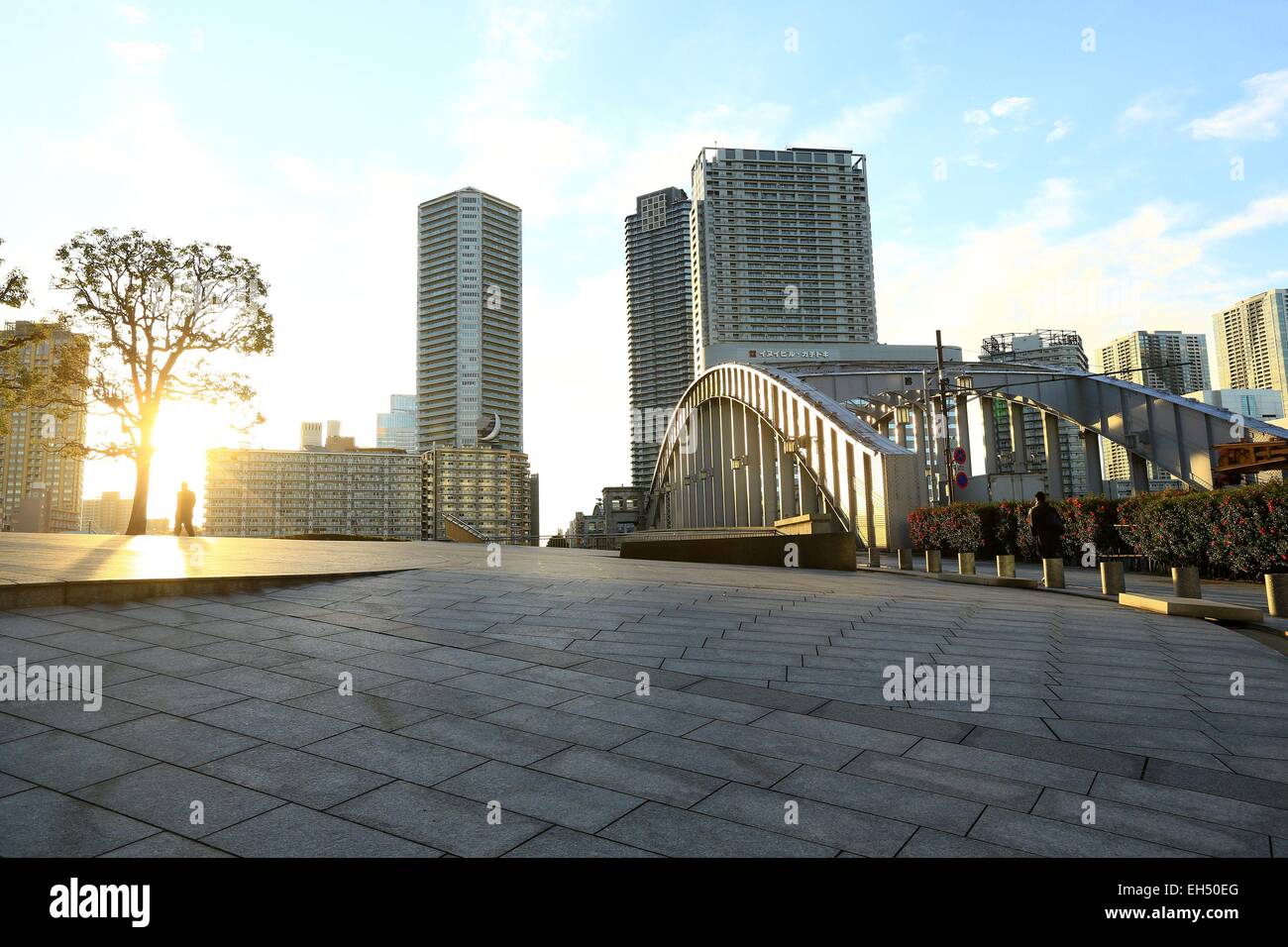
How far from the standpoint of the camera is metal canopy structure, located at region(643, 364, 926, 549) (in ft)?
80.9

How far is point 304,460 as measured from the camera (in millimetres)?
148250

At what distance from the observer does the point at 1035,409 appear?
39.8 m

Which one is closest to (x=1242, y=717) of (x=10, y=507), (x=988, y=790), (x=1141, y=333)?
(x=988, y=790)

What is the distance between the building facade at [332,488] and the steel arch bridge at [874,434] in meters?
108

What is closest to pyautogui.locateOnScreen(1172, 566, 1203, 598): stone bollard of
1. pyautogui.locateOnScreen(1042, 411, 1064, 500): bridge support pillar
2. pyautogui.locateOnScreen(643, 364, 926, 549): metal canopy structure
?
pyautogui.locateOnScreen(643, 364, 926, 549): metal canopy structure

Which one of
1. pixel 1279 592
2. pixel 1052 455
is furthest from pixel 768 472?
pixel 1279 592

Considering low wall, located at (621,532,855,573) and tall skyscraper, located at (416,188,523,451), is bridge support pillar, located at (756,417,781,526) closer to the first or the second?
low wall, located at (621,532,855,573)

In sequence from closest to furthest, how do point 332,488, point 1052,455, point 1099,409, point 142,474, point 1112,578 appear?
1. point 1112,578
2. point 142,474
3. point 1099,409
4. point 1052,455
5. point 332,488

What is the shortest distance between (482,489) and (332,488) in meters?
36.0

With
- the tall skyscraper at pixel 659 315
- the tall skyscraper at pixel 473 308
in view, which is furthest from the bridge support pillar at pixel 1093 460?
the tall skyscraper at pixel 659 315

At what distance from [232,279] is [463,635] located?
2495cm

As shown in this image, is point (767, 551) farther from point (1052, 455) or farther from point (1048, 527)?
point (1052, 455)

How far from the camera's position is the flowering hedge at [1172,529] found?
1249cm

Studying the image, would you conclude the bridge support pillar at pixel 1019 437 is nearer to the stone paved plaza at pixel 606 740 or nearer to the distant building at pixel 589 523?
the stone paved plaza at pixel 606 740
